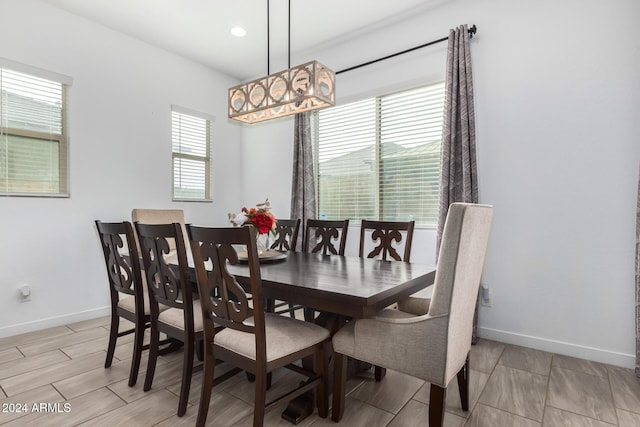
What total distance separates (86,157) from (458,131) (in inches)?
135

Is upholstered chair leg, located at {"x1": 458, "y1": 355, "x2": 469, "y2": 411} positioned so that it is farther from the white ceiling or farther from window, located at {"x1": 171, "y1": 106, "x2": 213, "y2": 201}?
window, located at {"x1": 171, "y1": 106, "x2": 213, "y2": 201}

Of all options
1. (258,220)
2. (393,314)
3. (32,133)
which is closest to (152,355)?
(258,220)

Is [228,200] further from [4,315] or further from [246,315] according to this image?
[246,315]

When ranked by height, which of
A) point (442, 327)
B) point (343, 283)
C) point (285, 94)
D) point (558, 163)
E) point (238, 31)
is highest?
point (238, 31)

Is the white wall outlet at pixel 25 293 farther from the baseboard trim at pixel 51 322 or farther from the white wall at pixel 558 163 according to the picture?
the white wall at pixel 558 163

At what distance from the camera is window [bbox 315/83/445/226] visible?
323cm

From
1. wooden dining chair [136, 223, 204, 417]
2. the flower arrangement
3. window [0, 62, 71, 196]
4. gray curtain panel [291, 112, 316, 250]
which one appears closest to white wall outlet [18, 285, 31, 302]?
window [0, 62, 71, 196]

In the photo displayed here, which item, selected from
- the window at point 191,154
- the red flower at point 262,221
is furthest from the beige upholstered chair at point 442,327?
the window at point 191,154

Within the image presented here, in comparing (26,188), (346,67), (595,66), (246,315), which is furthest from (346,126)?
(26,188)

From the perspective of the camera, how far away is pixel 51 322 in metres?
3.10

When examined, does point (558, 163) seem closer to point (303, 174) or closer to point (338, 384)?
point (338, 384)

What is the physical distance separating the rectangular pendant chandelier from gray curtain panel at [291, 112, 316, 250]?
1.28 m

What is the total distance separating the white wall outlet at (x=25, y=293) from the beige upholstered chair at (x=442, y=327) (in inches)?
115

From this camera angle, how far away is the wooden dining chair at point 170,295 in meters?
1.71
